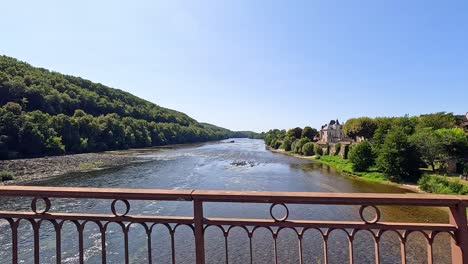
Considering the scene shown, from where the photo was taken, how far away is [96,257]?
11.9 metres

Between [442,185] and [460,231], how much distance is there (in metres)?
26.5

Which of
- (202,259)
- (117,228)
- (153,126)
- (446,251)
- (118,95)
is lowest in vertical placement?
(446,251)

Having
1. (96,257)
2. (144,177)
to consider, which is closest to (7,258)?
(96,257)

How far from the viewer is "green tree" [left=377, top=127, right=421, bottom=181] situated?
30.3 m

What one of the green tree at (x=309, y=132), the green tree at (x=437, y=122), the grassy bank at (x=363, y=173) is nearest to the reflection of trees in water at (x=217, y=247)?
the grassy bank at (x=363, y=173)

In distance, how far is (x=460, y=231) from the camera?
2.27 meters

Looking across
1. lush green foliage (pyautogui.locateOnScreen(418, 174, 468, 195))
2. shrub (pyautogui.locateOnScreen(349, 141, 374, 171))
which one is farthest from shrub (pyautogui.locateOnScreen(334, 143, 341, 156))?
lush green foliage (pyautogui.locateOnScreen(418, 174, 468, 195))

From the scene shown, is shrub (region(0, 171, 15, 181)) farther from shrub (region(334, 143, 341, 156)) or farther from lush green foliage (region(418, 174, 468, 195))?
shrub (region(334, 143, 341, 156))

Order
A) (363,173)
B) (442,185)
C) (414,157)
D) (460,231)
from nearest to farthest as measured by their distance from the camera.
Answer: (460,231) < (442,185) < (414,157) < (363,173)

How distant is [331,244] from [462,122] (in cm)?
5799

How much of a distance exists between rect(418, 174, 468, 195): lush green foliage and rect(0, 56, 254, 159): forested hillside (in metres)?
54.0

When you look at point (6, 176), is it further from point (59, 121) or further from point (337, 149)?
point (337, 149)

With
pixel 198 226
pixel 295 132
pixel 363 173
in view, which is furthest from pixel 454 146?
pixel 295 132

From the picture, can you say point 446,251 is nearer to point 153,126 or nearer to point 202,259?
point 202,259
